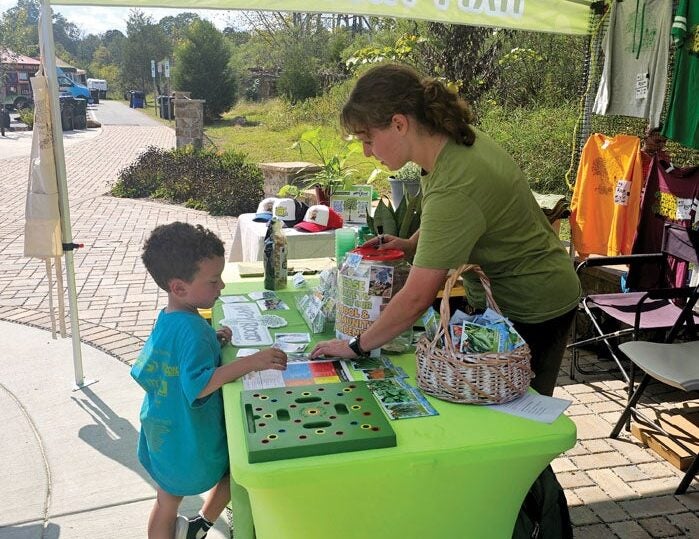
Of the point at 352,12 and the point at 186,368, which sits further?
the point at 352,12

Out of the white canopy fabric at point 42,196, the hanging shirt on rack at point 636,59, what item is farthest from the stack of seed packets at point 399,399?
the hanging shirt on rack at point 636,59

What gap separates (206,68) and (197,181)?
17.9m

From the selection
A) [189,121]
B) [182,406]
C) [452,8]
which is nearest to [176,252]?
[182,406]

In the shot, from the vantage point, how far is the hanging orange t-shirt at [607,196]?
4.57 meters

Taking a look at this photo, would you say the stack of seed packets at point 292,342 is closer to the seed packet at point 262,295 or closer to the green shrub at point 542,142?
the seed packet at point 262,295

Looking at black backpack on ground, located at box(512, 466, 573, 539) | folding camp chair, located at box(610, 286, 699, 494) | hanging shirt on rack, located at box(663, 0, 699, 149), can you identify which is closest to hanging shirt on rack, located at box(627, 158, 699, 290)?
hanging shirt on rack, located at box(663, 0, 699, 149)

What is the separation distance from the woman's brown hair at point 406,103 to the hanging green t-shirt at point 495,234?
0.06 metres

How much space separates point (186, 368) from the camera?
5.96ft

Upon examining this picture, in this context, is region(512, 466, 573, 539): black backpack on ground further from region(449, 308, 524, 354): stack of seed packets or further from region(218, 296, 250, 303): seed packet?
region(218, 296, 250, 303): seed packet

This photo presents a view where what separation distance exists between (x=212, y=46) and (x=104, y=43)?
70.2 meters

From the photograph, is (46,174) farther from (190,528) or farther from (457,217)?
(457,217)

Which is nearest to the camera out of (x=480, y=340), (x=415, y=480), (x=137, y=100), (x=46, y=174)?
(x=415, y=480)

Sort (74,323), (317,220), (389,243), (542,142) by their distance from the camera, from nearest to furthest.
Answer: (389,243) → (74,323) → (317,220) → (542,142)

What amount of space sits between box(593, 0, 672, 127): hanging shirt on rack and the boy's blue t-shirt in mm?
3615
